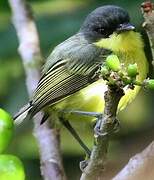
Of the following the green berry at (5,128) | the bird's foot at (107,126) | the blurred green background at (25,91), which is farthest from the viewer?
the blurred green background at (25,91)

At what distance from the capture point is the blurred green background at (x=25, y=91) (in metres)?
2.18

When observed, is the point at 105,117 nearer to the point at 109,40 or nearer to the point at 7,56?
the point at 109,40

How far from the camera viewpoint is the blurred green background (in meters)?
2.18

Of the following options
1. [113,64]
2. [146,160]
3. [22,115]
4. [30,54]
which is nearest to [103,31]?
[30,54]

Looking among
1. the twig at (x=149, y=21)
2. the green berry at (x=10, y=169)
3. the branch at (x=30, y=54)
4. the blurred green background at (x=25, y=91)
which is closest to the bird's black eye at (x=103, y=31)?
the blurred green background at (x=25, y=91)

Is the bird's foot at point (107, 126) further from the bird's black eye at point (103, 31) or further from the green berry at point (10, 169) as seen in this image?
the bird's black eye at point (103, 31)

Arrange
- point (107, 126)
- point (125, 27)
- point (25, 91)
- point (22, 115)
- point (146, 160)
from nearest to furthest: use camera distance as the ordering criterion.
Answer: point (146, 160) < point (107, 126) < point (125, 27) < point (22, 115) < point (25, 91)

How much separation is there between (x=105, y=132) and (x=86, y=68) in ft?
3.58

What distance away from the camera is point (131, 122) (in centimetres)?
245

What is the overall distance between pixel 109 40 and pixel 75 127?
39 centimetres

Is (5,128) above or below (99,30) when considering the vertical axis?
above

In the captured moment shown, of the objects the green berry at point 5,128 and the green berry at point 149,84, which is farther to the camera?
the green berry at point 5,128

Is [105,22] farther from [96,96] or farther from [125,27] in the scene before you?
[96,96]

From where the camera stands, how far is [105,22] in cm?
203
